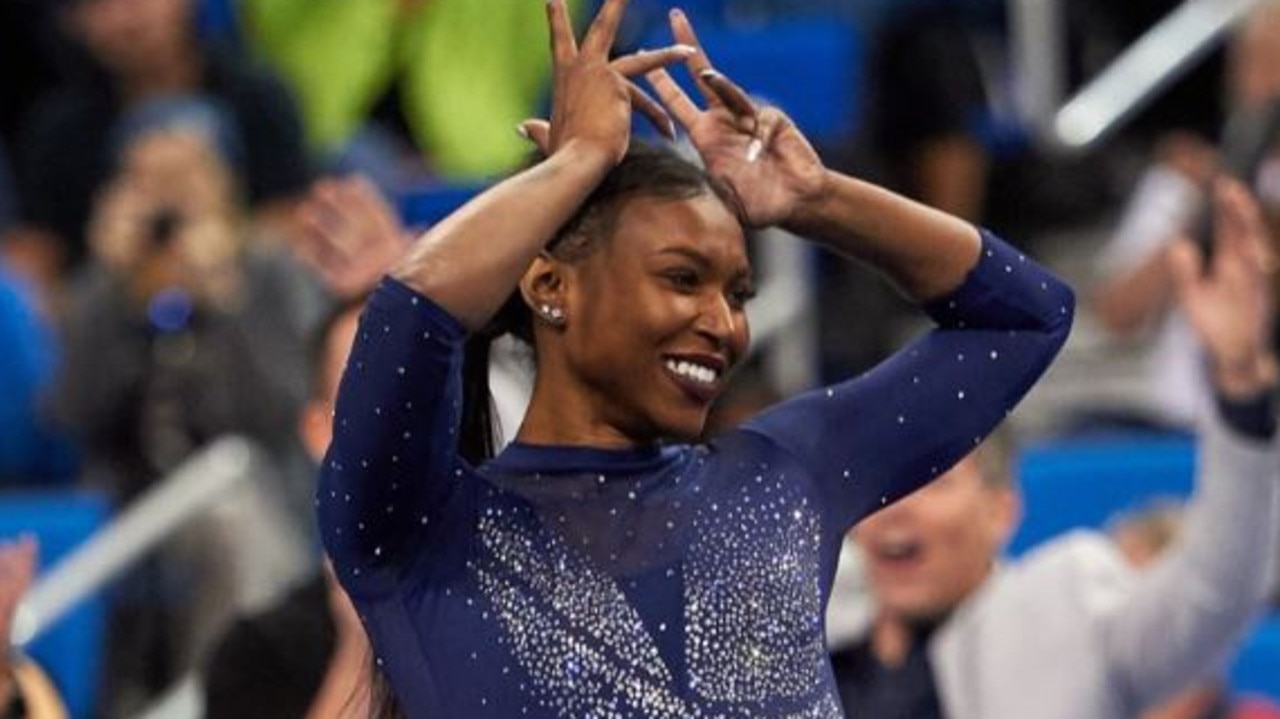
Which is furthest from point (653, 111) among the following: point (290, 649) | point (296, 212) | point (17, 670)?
point (296, 212)

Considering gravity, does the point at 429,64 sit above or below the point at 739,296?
below

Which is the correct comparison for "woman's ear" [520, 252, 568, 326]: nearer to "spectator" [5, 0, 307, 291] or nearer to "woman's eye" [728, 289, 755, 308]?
"woman's eye" [728, 289, 755, 308]

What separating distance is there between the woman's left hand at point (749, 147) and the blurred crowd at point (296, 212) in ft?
4.50

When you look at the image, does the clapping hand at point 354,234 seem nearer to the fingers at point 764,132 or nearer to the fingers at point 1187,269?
the fingers at point 1187,269

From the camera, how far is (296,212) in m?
6.38

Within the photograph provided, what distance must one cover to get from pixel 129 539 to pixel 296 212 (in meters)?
1.37

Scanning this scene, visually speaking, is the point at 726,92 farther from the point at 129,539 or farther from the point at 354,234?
the point at 129,539

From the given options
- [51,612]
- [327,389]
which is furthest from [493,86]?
[327,389]

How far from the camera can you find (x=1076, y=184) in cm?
691

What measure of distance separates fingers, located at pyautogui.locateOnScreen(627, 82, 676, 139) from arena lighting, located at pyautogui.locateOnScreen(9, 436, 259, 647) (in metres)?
2.44

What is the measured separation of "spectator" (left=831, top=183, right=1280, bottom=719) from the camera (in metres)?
3.91

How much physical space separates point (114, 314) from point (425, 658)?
297cm

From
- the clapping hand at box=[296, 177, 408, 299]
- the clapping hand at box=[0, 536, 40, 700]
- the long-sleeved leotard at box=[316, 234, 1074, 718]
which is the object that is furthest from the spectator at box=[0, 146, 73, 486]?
the long-sleeved leotard at box=[316, 234, 1074, 718]

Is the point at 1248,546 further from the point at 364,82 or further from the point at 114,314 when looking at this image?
the point at 364,82
